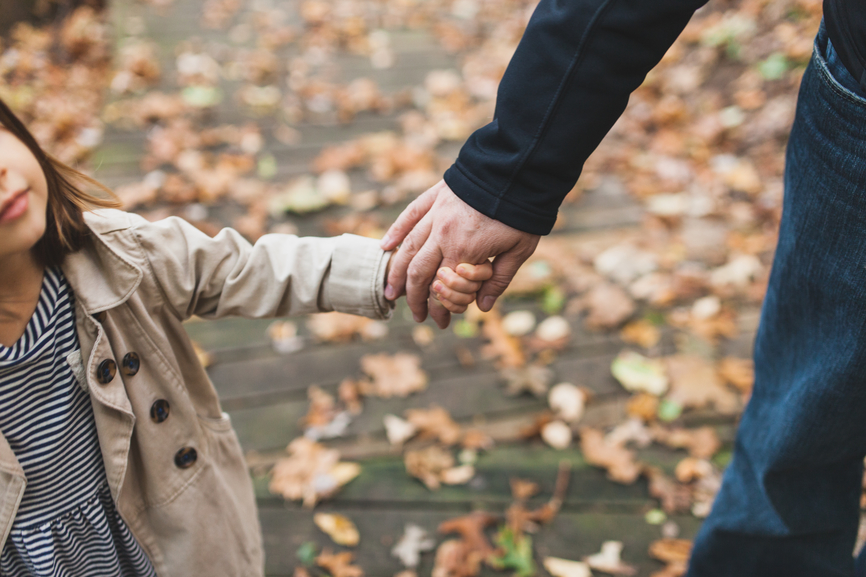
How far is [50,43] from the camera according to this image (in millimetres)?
4559

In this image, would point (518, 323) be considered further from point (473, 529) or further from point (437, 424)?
point (473, 529)

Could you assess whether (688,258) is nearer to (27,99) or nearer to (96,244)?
(96,244)

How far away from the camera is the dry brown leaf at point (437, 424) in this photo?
2.01 meters

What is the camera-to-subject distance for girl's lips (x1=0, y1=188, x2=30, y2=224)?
0.83 metres

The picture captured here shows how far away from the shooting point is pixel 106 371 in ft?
3.26

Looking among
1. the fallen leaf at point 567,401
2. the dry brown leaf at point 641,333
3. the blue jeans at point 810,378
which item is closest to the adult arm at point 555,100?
the blue jeans at point 810,378

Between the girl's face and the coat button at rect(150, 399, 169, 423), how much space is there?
33 centimetres

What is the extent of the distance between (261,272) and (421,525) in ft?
3.23

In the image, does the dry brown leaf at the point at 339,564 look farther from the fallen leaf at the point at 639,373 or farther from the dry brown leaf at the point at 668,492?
the fallen leaf at the point at 639,373

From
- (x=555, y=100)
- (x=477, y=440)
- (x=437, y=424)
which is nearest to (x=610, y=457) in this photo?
(x=477, y=440)

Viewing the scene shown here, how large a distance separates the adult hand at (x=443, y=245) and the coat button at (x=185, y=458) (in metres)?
0.47

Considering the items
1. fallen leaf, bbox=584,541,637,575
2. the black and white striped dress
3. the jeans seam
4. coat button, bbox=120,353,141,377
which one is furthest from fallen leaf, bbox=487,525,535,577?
the jeans seam

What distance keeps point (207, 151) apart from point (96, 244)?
8.77 feet

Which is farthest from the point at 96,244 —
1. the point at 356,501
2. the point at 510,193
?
the point at 356,501
